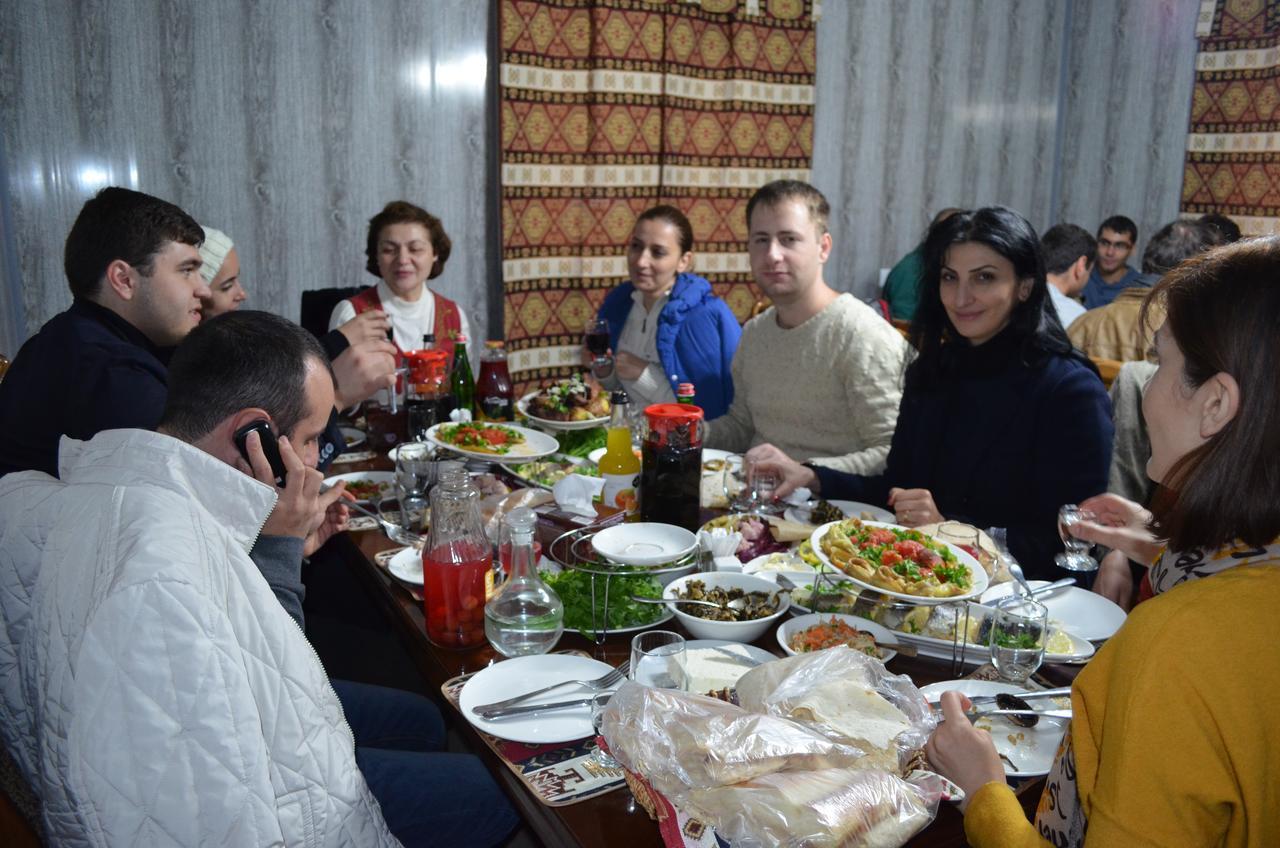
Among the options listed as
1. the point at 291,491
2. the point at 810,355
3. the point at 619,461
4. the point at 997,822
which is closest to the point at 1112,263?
the point at 810,355

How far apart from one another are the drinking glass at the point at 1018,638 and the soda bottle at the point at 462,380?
77.7 inches

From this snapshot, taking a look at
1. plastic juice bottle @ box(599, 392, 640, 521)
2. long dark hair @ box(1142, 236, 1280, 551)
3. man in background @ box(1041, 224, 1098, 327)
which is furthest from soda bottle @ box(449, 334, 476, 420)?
man in background @ box(1041, 224, 1098, 327)

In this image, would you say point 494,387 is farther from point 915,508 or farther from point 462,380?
point 915,508

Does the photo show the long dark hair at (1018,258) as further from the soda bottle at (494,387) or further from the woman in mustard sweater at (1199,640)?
the soda bottle at (494,387)

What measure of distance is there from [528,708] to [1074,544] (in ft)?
3.42

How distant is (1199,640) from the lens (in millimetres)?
826

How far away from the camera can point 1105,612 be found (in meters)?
1.52

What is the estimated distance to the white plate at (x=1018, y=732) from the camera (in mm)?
1126

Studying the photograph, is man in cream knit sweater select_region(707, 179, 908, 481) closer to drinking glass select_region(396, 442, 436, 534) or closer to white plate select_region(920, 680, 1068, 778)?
drinking glass select_region(396, 442, 436, 534)

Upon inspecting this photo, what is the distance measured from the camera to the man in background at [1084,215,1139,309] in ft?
17.5

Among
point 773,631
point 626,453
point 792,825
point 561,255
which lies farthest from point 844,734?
point 561,255

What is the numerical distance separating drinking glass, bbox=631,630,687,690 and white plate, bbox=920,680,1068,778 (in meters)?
0.34

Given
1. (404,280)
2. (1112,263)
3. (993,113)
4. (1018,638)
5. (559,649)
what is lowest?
(559,649)

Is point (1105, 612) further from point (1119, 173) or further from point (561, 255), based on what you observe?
point (1119, 173)
